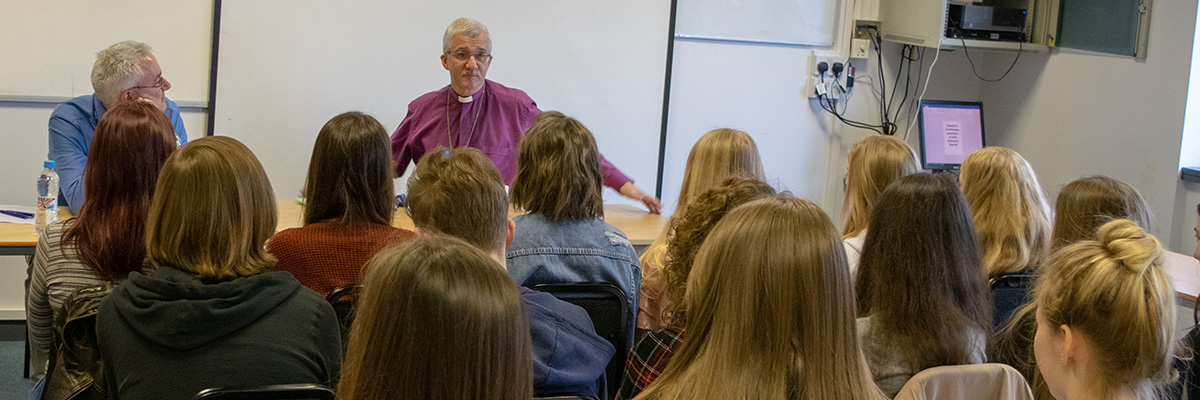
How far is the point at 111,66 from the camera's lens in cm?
321

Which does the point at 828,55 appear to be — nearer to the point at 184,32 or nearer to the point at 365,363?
the point at 184,32

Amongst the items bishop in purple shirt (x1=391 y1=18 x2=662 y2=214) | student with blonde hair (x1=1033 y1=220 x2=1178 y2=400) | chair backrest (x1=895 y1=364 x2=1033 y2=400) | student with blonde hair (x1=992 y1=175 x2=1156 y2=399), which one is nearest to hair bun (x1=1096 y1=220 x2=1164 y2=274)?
student with blonde hair (x1=1033 y1=220 x2=1178 y2=400)

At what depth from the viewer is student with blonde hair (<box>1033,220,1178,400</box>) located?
1281 millimetres

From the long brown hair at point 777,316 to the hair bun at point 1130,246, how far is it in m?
0.40

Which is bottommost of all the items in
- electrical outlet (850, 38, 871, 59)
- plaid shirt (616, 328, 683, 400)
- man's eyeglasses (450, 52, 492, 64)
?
plaid shirt (616, 328, 683, 400)

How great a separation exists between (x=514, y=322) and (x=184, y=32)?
132 inches

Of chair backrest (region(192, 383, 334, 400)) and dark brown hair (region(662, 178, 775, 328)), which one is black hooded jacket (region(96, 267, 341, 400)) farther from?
dark brown hair (region(662, 178, 775, 328))

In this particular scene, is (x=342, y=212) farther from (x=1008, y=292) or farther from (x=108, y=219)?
(x=1008, y=292)

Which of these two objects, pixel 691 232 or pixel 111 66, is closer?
pixel 691 232

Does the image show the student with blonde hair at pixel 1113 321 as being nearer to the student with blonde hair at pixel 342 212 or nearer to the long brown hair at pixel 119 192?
the student with blonde hair at pixel 342 212

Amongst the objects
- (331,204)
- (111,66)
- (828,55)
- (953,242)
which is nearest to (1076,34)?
(828,55)

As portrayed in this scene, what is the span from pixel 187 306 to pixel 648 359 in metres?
0.74

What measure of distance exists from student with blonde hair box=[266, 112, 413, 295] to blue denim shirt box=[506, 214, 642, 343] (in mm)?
282

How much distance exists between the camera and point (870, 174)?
2643mm
